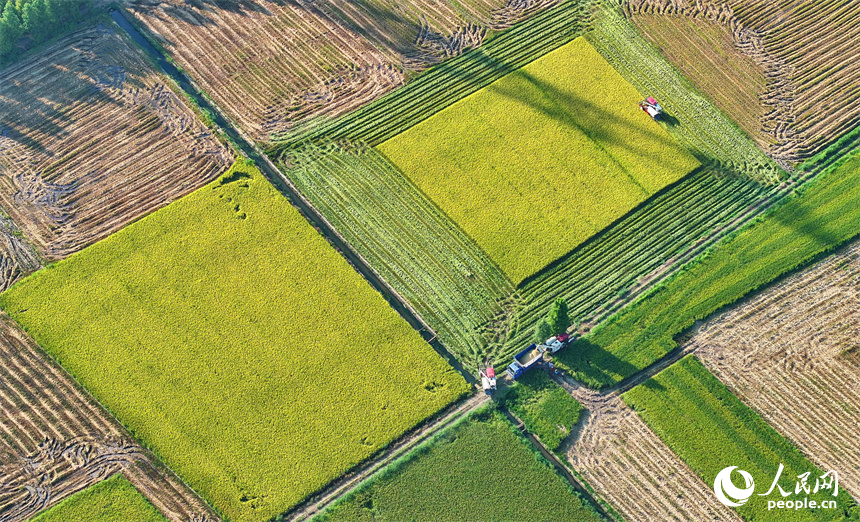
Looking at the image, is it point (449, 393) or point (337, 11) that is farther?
point (337, 11)

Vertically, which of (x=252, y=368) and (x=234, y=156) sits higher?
(x=234, y=156)

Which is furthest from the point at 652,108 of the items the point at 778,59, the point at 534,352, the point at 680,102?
the point at 534,352

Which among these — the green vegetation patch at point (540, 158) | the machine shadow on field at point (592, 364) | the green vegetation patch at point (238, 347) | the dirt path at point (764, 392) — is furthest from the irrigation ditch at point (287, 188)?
the dirt path at point (764, 392)

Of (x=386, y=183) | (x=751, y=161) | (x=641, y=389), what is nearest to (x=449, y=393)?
(x=641, y=389)

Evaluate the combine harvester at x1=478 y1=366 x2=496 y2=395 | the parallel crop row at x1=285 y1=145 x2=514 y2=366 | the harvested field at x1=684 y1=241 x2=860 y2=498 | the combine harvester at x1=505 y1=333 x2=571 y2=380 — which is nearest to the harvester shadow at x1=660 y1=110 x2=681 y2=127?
the harvested field at x1=684 y1=241 x2=860 y2=498

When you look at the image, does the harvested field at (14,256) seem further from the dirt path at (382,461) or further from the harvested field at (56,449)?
the dirt path at (382,461)

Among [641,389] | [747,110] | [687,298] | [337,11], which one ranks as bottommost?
[641,389]

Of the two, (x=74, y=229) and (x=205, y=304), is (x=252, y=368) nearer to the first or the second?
(x=205, y=304)
